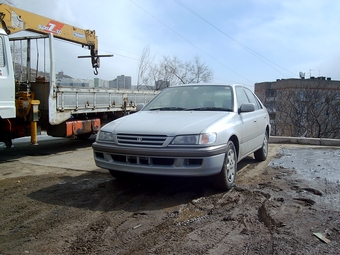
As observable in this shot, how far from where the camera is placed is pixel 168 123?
4.36m

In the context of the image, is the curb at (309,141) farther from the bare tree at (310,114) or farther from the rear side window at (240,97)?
the bare tree at (310,114)

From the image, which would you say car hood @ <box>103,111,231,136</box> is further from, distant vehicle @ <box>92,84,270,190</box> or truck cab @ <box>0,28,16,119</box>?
truck cab @ <box>0,28,16,119</box>

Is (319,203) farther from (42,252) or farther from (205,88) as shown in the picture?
(42,252)

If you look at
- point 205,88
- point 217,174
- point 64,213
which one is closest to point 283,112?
point 205,88

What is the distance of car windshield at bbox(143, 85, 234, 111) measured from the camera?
203 inches

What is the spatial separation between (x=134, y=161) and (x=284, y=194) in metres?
2.09

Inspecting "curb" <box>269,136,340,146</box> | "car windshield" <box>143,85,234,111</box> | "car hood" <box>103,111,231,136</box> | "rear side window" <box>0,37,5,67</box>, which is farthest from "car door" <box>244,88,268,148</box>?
"rear side window" <box>0,37,5,67</box>

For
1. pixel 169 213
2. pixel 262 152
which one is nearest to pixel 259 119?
pixel 262 152

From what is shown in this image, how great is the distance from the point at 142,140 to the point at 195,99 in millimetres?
1604

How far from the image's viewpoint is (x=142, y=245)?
289 cm

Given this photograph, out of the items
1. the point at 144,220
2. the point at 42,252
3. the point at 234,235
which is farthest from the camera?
the point at 144,220

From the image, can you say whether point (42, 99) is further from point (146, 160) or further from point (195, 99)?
point (146, 160)

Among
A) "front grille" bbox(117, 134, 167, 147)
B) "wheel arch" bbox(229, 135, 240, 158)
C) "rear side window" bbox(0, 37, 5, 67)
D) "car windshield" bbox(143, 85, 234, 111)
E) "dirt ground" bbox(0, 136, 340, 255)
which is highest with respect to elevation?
"rear side window" bbox(0, 37, 5, 67)

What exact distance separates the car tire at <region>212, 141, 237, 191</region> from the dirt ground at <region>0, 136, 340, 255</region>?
12 centimetres
